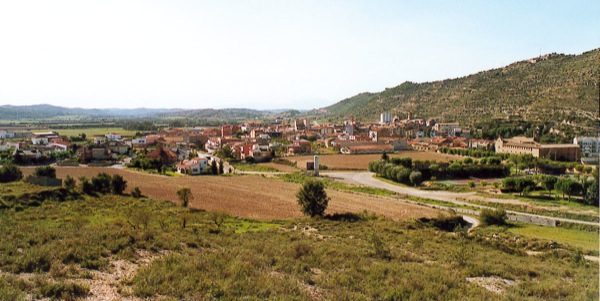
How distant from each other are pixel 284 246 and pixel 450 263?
14.8ft

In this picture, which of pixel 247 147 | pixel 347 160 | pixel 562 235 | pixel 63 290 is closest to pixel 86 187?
pixel 63 290

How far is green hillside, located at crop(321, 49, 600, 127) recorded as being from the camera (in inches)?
2596

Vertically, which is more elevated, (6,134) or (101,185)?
(6,134)

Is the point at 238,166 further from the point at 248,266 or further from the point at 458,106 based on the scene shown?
the point at 458,106

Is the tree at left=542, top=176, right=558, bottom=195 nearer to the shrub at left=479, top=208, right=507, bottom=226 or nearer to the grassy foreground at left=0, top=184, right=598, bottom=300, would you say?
the shrub at left=479, top=208, right=507, bottom=226

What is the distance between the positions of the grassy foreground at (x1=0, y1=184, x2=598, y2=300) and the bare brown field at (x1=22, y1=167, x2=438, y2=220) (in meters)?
7.48

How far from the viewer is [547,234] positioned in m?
19.9

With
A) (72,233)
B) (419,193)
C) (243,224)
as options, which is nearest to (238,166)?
(419,193)

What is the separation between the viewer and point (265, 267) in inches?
371

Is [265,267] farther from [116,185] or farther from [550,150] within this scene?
[550,150]

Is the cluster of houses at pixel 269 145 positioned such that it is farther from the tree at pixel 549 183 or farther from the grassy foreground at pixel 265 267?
the grassy foreground at pixel 265 267

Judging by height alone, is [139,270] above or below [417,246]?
above

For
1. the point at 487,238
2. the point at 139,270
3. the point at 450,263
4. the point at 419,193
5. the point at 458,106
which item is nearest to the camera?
the point at 139,270

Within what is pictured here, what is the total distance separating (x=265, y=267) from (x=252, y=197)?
18.9 meters
